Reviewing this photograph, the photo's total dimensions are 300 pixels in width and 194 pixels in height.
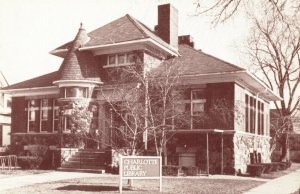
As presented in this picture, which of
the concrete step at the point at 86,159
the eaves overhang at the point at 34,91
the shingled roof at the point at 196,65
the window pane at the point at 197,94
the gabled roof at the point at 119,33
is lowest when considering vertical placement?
the concrete step at the point at 86,159

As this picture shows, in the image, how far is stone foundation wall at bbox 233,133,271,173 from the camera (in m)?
23.3

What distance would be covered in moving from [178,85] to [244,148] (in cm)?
544

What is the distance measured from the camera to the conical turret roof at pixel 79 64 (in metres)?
25.2

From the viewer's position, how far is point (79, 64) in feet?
84.1

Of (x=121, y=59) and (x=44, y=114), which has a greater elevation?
(x=121, y=59)

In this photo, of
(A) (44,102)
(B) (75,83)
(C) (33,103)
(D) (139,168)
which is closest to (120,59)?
(B) (75,83)

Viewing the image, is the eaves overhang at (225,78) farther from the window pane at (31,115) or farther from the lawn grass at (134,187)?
the window pane at (31,115)

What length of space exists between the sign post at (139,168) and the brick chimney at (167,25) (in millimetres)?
15478

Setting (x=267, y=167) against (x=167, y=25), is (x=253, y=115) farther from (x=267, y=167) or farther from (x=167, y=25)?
(x=167, y=25)

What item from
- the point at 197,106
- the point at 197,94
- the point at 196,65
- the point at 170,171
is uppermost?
the point at 196,65

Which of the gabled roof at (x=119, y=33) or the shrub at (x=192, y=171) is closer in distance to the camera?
the shrub at (x=192, y=171)

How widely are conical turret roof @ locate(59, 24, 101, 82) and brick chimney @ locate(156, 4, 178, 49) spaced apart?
17.0 feet

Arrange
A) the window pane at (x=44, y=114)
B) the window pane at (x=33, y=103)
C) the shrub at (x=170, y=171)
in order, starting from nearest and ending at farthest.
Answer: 1. the shrub at (x=170, y=171)
2. the window pane at (x=44, y=114)
3. the window pane at (x=33, y=103)

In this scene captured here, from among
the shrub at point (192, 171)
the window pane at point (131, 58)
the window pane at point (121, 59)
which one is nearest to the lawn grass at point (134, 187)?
the shrub at point (192, 171)
